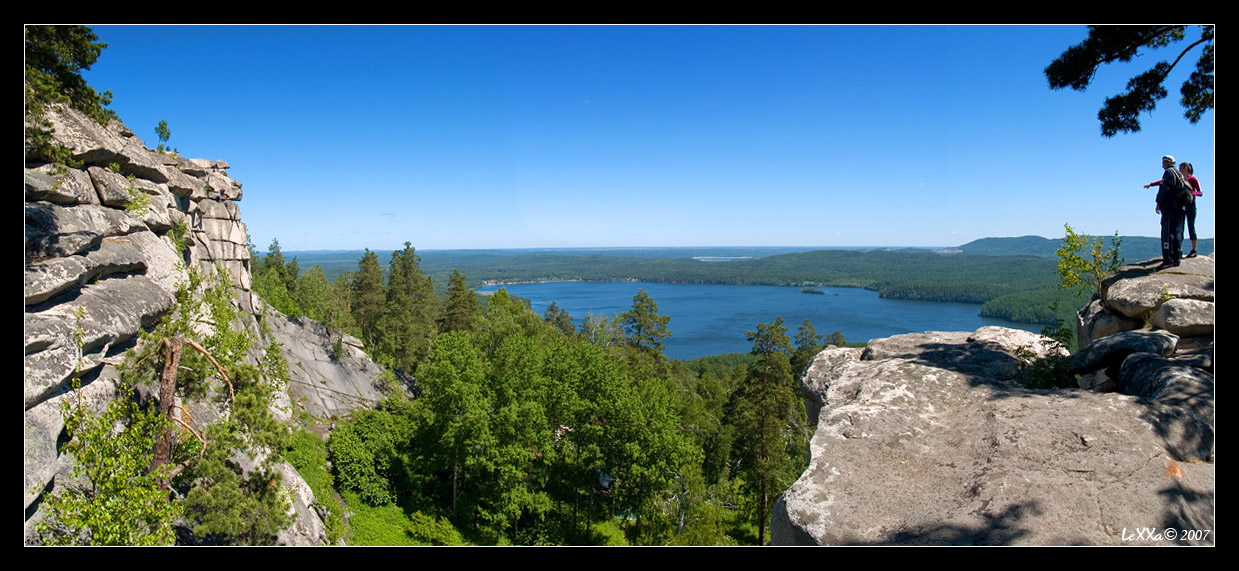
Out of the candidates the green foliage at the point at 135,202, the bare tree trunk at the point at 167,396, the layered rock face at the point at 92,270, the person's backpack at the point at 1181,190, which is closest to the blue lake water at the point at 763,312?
the person's backpack at the point at 1181,190

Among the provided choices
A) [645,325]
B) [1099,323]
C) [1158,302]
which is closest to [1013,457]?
[1158,302]

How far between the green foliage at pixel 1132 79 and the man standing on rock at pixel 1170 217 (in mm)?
737

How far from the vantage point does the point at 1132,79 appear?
683 centimetres

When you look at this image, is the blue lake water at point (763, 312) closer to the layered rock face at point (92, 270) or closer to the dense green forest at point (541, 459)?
the dense green forest at point (541, 459)

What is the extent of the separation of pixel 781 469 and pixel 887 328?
239ft

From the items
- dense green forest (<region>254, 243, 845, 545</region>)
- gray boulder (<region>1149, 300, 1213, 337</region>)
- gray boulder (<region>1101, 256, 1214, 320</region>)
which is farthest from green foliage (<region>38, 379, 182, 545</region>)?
gray boulder (<region>1101, 256, 1214, 320</region>)

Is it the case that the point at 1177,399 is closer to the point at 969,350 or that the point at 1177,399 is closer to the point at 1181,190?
the point at 969,350

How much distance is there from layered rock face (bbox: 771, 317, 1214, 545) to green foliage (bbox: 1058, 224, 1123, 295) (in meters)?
4.59

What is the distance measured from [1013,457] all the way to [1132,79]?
6.25m

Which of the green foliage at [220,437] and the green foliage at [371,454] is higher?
the green foliage at [220,437]

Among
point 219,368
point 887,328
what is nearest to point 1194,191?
point 219,368

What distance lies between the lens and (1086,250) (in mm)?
8672

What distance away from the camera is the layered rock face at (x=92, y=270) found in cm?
523

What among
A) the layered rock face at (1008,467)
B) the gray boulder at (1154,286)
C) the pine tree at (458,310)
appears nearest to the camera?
the layered rock face at (1008,467)
